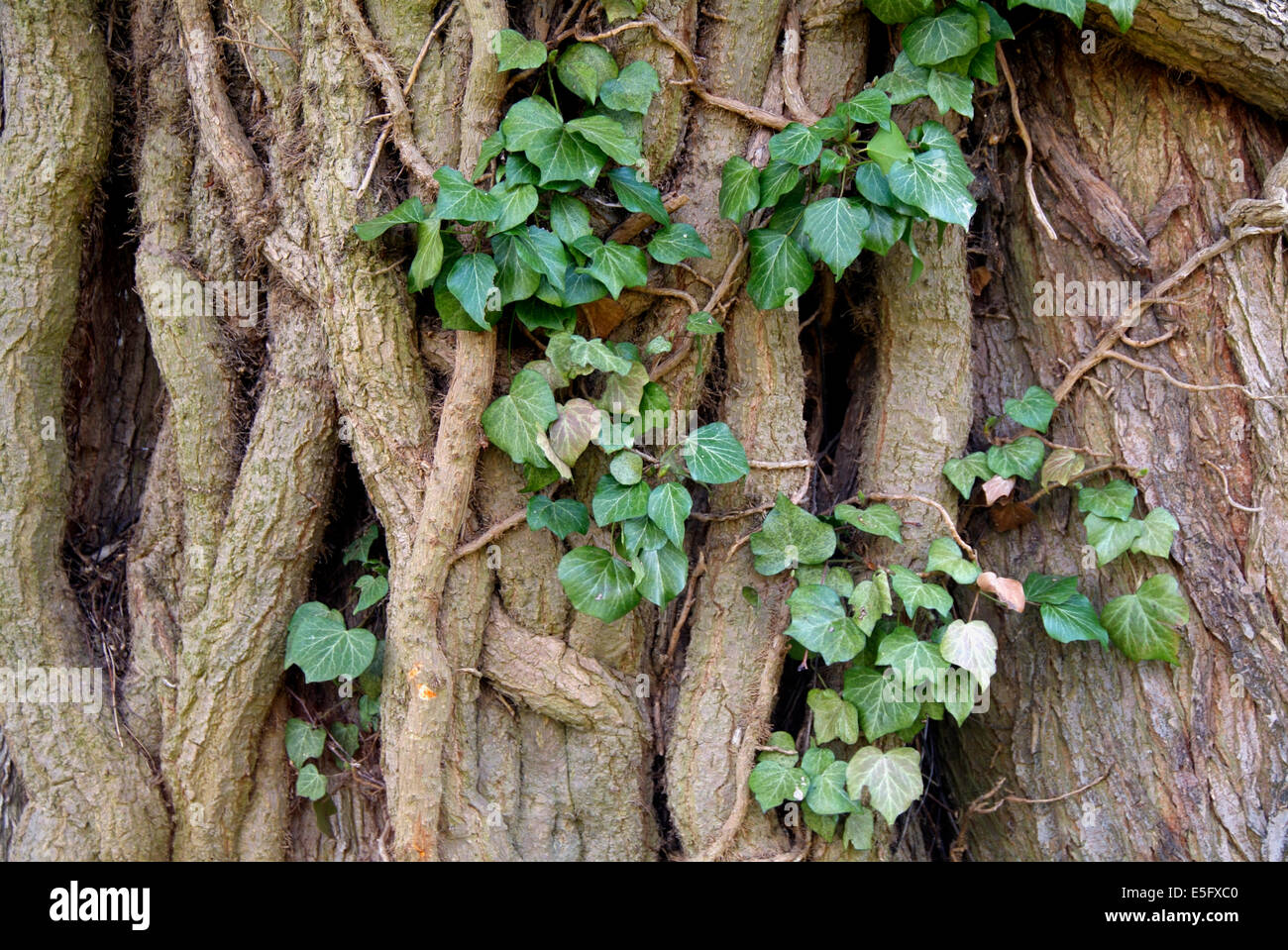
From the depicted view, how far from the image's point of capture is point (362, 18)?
197 cm

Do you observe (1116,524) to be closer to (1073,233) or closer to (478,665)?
(1073,233)

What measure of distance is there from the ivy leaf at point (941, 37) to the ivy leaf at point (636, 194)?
0.65m

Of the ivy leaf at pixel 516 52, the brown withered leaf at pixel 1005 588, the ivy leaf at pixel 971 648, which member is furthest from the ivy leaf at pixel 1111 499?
the ivy leaf at pixel 516 52

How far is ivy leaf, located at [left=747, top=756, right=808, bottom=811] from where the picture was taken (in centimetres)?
202

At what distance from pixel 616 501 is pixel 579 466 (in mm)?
192

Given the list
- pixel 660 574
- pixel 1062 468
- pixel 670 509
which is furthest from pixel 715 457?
pixel 1062 468

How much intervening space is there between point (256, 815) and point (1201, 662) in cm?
239

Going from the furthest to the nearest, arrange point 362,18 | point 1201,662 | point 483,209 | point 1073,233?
1. point 1073,233
2. point 1201,662
3. point 362,18
4. point 483,209

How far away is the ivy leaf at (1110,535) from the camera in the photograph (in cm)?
202

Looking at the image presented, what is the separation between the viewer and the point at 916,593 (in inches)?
76.9

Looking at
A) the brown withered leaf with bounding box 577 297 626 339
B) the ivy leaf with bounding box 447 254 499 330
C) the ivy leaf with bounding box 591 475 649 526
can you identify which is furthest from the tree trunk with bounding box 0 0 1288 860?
the ivy leaf with bounding box 591 475 649 526

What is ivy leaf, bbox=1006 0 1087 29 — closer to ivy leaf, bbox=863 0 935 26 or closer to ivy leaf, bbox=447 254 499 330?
ivy leaf, bbox=863 0 935 26

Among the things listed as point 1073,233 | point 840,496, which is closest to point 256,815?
point 840,496

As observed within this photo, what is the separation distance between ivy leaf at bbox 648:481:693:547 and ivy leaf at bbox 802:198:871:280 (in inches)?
22.2
